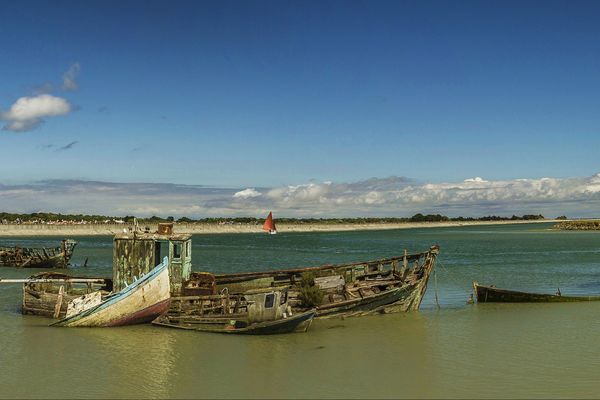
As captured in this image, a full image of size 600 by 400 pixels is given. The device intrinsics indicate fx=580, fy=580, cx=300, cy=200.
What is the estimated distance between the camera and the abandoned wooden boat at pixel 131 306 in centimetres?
1848

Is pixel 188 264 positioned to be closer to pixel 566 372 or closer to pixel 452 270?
pixel 566 372

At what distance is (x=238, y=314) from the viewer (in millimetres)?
18062

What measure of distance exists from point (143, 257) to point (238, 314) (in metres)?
4.66

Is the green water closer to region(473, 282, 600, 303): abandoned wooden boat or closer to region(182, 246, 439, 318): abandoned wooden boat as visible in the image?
region(182, 246, 439, 318): abandoned wooden boat

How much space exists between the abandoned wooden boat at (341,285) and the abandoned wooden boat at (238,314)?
0.83m

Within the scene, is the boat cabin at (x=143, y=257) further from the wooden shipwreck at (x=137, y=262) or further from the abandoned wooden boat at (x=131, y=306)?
the abandoned wooden boat at (x=131, y=306)

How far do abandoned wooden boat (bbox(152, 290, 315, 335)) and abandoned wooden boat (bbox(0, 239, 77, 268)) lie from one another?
91.3ft

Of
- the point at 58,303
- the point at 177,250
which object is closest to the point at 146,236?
the point at 177,250

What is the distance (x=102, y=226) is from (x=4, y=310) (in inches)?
4312

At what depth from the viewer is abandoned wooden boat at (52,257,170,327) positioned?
18.5 meters

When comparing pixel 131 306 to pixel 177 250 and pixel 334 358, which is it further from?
pixel 334 358

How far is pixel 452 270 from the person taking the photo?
131ft

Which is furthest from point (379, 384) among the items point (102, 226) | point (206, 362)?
point (102, 226)

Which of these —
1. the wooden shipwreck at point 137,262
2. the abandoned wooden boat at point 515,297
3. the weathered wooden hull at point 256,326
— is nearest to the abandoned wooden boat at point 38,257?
the wooden shipwreck at point 137,262
